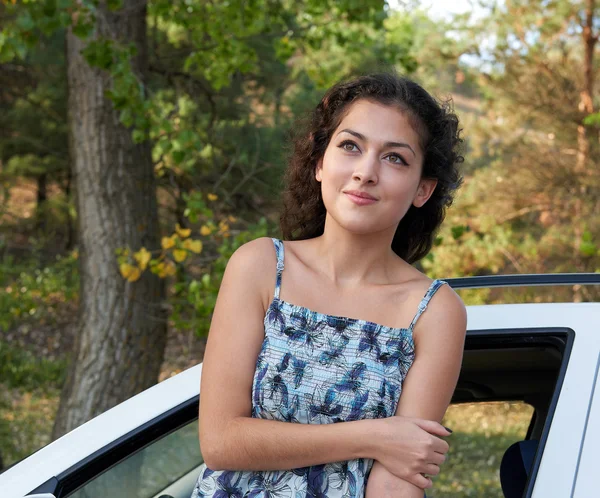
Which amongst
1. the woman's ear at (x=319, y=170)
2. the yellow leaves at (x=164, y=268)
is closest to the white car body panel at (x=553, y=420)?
the woman's ear at (x=319, y=170)

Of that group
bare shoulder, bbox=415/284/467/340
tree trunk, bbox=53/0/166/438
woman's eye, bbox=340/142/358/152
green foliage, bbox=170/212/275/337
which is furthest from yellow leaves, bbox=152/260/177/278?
bare shoulder, bbox=415/284/467/340

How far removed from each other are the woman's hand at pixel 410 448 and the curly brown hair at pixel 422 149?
62 cm

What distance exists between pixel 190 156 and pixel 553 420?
3256mm

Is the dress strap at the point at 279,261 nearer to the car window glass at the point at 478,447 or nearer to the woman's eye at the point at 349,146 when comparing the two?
the woman's eye at the point at 349,146

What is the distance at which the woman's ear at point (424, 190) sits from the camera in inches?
75.0

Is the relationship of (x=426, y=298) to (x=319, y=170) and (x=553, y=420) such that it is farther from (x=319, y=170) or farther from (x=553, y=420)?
(x=319, y=170)

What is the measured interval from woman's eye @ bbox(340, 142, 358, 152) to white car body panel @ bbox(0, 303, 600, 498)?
0.47 m

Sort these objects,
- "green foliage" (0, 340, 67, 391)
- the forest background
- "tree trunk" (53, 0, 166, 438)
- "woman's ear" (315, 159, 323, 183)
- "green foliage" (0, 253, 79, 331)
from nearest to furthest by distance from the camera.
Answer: "woman's ear" (315, 159, 323, 183), the forest background, "tree trunk" (53, 0, 166, 438), "green foliage" (0, 340, 67, 391), "green foliage" (0, 253, 79, 331)

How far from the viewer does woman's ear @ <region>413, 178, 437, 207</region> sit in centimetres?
191

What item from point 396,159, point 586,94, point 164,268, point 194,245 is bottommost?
point 396,159

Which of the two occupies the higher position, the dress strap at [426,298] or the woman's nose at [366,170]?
the woman's nose at [366,170]

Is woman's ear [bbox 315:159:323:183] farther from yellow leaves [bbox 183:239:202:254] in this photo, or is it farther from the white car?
yellow leaves [bbox 183:239:202:254]

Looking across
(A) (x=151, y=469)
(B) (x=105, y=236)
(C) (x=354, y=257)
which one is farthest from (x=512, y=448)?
(B) (x=105, y=236)

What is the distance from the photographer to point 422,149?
1.85 meters
